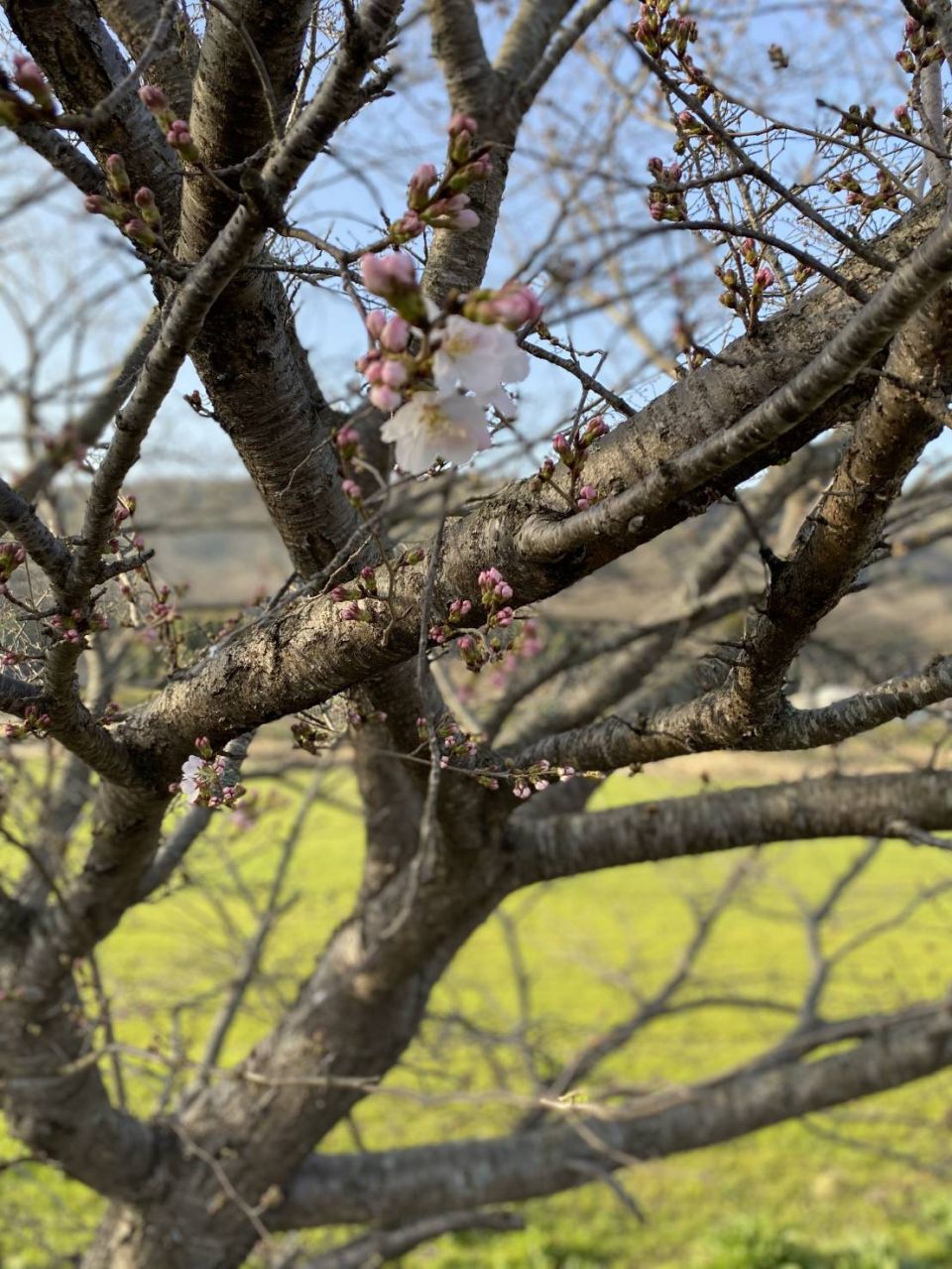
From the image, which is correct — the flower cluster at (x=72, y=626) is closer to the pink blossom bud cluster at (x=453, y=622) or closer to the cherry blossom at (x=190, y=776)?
the cherry blossom at (x=190, y=776)

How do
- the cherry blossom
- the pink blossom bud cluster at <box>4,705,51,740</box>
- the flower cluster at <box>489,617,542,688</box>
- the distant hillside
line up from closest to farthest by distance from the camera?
the pink blossom bud cluster at <box>4,705,51,740</box>, the cherry blossom, the flower cluster at <box>489,617,542,688</box>, the distant hillside

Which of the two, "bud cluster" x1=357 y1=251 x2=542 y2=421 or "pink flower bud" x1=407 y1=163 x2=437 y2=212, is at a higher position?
"pink flower bud" x1=407 y1=163 x2=437 y2=212

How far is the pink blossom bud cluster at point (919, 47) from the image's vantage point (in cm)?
121

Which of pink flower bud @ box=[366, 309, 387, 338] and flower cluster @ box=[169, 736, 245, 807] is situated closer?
pink flower bud @ box=[366, 309, 387, 338]

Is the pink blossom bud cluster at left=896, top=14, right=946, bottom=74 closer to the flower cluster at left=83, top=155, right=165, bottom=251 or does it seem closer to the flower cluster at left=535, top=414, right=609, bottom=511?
the flower cluster at left=535, top=414, right=609, bottom=511

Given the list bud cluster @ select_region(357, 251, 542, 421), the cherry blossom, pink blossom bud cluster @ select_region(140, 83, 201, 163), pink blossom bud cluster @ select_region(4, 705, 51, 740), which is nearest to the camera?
bud cluster @ select_region(357, 251, 542, 421)

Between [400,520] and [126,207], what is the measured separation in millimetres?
1077

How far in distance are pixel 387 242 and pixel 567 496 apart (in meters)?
0.42

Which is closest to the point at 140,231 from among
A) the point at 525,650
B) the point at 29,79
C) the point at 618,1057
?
the point at 29,79

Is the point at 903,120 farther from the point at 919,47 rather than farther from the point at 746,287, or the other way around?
the point at 746,287

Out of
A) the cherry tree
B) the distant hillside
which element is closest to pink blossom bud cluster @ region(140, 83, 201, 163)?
the cherry tree

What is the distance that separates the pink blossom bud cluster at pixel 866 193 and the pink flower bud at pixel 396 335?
0.80 meters

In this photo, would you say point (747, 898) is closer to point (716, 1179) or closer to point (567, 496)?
point (716, 1179)

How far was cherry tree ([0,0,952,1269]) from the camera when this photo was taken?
3.05ft
